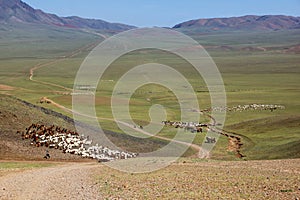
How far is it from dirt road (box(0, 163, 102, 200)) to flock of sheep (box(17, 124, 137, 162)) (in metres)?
9.44

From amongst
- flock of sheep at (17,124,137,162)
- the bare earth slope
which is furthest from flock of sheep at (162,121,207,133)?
the bare earth slope

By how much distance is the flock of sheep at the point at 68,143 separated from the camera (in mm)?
36728

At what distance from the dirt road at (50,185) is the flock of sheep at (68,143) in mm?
9445

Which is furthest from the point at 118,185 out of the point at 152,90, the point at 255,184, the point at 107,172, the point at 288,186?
the point at 152,90

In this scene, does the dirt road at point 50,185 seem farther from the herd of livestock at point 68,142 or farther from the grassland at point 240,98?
the grassland at point 240,98

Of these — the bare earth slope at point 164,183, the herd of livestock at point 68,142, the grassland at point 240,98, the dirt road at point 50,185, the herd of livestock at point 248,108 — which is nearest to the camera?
the bare earth slope at point 164,183

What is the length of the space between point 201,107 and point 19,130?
5220cm

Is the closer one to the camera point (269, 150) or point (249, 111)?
point (269, 150)

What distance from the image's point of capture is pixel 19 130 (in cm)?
3834

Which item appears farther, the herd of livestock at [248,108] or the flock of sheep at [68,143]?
the herd of livestock at [248,108]

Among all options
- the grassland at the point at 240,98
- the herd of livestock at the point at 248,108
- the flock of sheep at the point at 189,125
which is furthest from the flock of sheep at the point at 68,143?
the herd of livestock at the point at 248,108

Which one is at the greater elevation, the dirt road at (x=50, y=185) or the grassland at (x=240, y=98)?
the dirt road at (x=50, y=185)

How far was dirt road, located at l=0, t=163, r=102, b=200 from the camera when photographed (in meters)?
20.2

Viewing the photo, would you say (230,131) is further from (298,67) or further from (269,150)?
(298,67)
